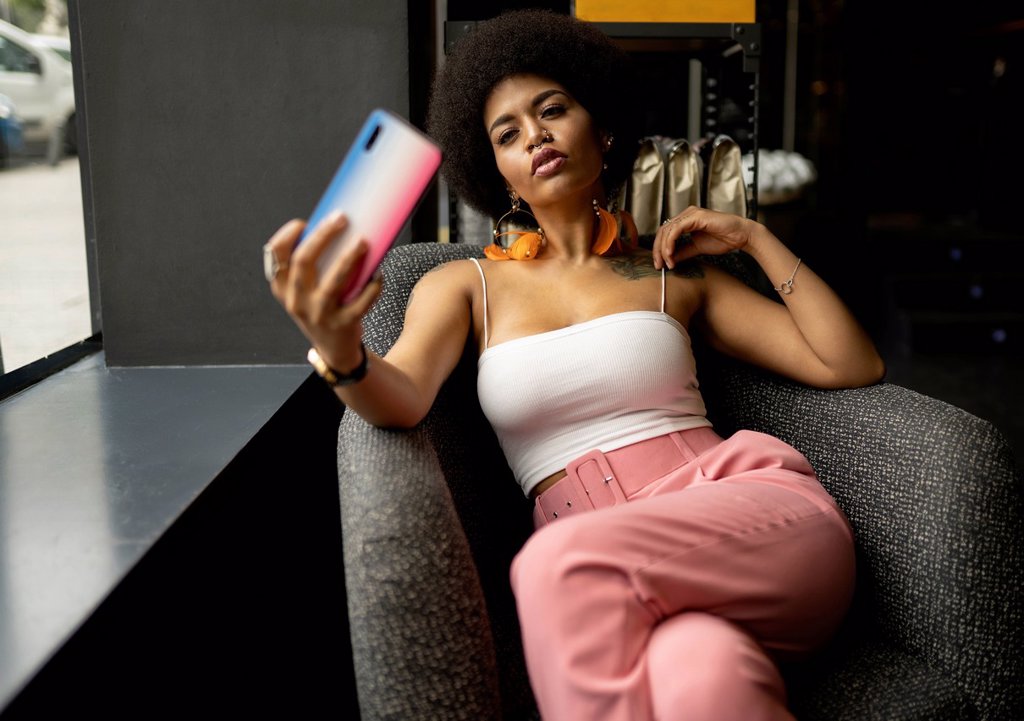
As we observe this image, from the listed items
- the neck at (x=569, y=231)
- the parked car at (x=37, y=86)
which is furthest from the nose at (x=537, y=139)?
the parked car at (x=37, y=86)

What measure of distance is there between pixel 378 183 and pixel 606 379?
58 centimetres

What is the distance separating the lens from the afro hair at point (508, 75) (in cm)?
153

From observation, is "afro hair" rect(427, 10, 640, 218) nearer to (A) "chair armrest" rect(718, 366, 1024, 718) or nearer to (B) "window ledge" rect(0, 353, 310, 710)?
(B) "window ledge" rect(0, 353, 310, 710)

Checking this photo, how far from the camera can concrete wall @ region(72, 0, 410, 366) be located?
1732mm

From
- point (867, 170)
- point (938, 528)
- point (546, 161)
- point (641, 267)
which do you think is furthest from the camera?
point (867, 170)

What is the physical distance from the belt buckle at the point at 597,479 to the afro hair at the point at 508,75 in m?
0.61

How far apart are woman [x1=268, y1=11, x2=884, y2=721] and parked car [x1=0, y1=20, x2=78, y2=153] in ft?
2.84

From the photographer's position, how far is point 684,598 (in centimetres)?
101

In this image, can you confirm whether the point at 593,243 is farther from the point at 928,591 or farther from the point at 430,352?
the point at 928,591

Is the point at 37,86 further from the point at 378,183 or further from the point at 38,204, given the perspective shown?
the point at 378,183

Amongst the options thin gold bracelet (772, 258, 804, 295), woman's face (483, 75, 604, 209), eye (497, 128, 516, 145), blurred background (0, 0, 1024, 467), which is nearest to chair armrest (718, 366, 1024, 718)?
thin gold bracelet (772, 258, 804, 295)

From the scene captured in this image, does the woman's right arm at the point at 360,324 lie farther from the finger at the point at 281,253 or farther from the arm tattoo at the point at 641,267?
the arm tattoo at the point at 641,267

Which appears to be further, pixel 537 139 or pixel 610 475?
pixel 537 139

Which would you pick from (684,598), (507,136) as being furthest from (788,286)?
(684,598)
